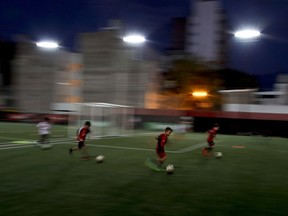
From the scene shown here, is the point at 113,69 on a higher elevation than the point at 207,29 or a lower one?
lower

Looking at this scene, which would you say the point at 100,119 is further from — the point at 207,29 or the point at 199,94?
the point at 207,29

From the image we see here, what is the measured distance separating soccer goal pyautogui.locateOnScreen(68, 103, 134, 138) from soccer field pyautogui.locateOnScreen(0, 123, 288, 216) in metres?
11.6

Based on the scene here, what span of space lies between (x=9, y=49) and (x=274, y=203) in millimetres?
77554

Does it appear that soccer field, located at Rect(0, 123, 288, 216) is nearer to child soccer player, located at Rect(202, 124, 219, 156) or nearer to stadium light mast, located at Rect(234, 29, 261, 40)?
child soccer player, located at Rect(202, 124, 219, 156)

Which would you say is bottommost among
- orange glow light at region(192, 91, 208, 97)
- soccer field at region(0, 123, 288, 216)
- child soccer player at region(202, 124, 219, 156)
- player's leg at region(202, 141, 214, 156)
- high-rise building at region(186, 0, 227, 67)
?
soccer field at region(0, 123, 288, 216)

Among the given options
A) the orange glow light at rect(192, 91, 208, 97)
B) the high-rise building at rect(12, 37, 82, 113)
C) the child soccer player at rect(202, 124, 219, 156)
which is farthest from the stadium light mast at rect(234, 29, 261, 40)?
the high-rise building at rect(12, 37, 82, 113)

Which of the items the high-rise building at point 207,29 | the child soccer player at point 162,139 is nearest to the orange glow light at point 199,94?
the high-rise building at point 207,29

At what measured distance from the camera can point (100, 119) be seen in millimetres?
28922

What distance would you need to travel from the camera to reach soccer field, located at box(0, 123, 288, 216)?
8.11 metres

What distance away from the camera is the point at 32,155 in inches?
660

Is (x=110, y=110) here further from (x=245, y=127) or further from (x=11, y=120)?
(x=11, y=120)

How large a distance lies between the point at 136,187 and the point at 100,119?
19.0 meters

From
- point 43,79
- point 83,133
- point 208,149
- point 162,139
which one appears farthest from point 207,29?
point 162,139

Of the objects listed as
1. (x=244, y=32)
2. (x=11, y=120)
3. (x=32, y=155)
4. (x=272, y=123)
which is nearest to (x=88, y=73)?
(x=11, y=120)
